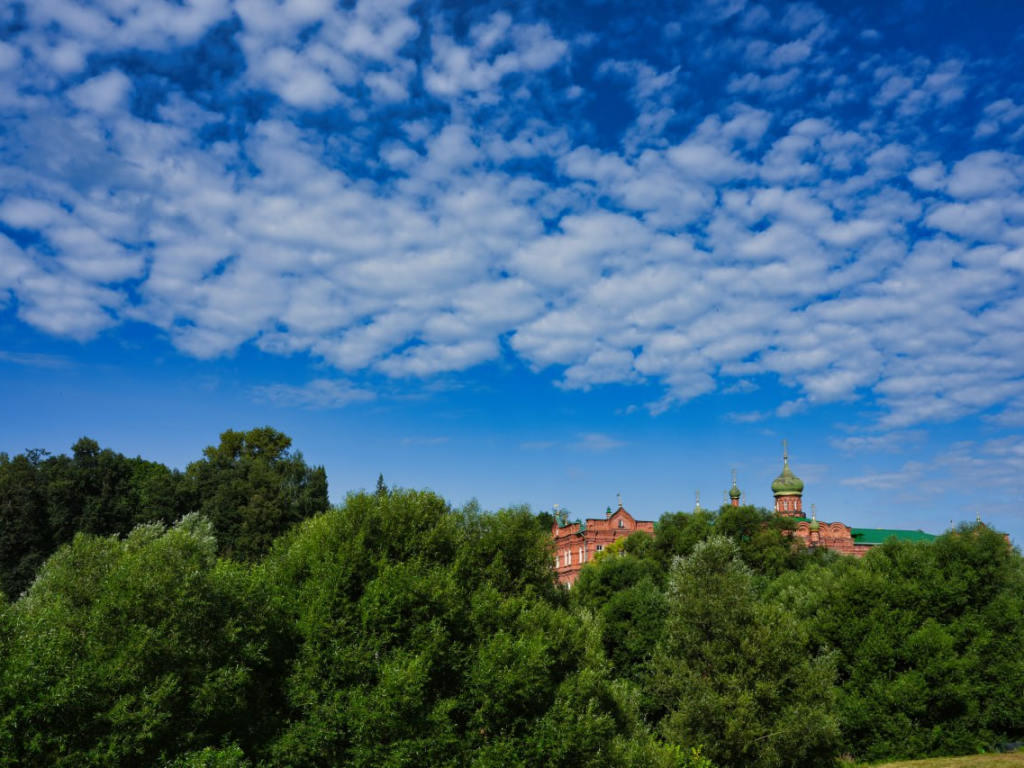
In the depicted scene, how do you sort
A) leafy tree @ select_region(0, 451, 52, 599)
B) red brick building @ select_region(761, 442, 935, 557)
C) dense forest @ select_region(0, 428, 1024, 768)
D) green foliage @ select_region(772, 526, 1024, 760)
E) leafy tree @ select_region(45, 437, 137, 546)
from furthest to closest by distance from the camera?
red brick building @ select_region(761, 442, 935, 557)
leafy tree @ select_region(45, 437, 137, 546)
leafy tree @ select_region(0, 451, 52, 599)
green foliage @ select_region(772, 526, 1024, 760)
dense forest @ select_region(0, 428, 1024, 768)

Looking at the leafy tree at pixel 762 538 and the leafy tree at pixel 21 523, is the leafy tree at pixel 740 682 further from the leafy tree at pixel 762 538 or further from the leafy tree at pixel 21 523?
the leafy tree at pixel 21 523

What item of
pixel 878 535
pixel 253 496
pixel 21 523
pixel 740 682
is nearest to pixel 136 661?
pixel 740 682

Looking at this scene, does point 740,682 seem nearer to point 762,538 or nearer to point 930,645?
point 930,645

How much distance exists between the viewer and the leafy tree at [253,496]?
6391 centimetres

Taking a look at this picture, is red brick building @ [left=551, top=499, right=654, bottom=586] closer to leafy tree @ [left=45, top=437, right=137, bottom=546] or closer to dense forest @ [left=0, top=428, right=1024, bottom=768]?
dense forest @ [left=0, top=428, right=1024, bottom=768]

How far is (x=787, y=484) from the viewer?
89875mm

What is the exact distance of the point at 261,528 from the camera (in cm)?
6444

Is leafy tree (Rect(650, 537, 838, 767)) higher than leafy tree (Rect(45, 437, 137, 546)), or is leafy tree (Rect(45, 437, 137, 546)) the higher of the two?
leafy tree (Rect(45, 437, 137, 546))

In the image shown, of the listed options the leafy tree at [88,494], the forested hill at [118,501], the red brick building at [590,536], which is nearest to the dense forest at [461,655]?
the forested hill at [118,501]

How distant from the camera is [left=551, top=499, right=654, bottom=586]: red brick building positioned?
280ft

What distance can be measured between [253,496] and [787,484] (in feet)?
206

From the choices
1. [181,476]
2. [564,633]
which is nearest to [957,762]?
[564,633]

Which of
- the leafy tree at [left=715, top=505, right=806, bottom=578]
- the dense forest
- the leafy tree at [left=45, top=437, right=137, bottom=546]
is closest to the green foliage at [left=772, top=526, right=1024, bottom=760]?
the dense forest

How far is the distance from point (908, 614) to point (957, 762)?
7.01m
